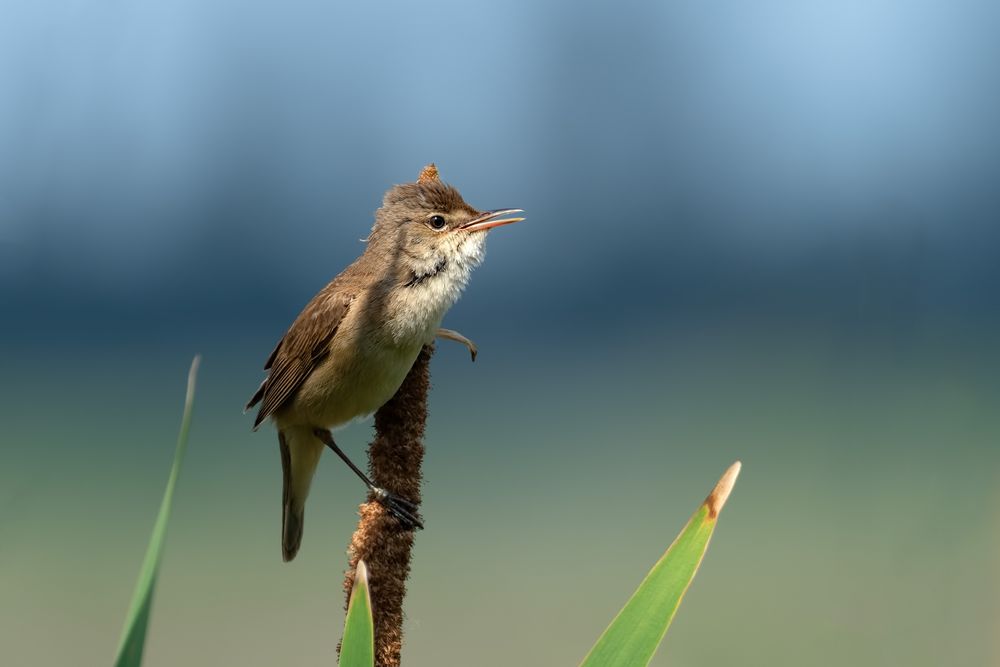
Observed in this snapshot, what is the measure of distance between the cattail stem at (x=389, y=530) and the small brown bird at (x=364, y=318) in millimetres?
225

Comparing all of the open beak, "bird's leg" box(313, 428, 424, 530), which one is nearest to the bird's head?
the open beak

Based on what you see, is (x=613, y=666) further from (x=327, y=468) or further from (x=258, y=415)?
(x=327, y=468)

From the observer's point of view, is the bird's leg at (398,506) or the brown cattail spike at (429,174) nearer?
the bird's leg at (398,506)

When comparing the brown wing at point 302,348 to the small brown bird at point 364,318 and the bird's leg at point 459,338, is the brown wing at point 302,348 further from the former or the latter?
the bird's leg at point 459,338

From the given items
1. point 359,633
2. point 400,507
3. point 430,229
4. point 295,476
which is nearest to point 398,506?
point 400,507

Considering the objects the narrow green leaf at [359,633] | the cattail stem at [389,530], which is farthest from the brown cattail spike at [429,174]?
the narrow green leaf at [359,633]

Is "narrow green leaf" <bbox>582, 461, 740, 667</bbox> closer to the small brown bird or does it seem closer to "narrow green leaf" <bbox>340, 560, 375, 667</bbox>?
"narrow green leaf" <bbox>340, 560, 375, 667</bbox>

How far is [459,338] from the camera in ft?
5.39

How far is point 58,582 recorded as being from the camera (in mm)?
10195

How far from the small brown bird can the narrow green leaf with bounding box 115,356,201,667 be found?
67 cm

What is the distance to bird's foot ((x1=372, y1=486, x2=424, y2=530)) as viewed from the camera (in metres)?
1.28

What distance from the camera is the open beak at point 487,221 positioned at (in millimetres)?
1894

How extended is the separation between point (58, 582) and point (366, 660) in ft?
34.4

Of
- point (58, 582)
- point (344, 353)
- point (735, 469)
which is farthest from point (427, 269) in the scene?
point (58, 582)
